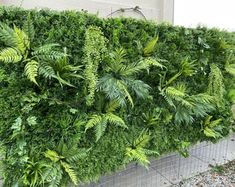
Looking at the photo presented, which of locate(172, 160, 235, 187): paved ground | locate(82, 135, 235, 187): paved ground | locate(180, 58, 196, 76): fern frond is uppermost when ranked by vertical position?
locate(180, 58, 196, 76): fern frond

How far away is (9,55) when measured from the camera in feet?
6.63

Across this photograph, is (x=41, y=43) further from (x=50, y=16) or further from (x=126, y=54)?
(x=126, y=54)

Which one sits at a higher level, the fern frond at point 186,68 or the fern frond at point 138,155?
the fern frond at point 186,68

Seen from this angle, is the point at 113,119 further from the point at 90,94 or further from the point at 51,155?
the point at 51,155

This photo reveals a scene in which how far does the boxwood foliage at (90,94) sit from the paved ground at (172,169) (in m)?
0.33

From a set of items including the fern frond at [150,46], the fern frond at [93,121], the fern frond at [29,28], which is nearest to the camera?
the fern frond at [29,28]

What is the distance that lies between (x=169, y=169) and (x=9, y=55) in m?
2.59

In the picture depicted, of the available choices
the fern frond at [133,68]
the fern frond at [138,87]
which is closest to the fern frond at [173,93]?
the fern frond at [138,87]

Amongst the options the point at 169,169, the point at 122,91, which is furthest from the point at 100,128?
the point at 169,169

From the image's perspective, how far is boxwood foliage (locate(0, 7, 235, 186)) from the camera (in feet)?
7.04

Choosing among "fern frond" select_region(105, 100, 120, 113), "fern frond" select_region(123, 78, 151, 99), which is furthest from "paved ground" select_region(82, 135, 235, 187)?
"fern frond" select_region(123, 78, 151, 99)

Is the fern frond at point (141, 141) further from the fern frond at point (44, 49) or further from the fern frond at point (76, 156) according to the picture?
the fern frond at point (44, 49)

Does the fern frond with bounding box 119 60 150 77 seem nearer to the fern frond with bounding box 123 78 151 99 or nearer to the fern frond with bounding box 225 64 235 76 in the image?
the fern frond with bounding box 123 78 151 99

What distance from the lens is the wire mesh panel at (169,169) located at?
312 centimetres
